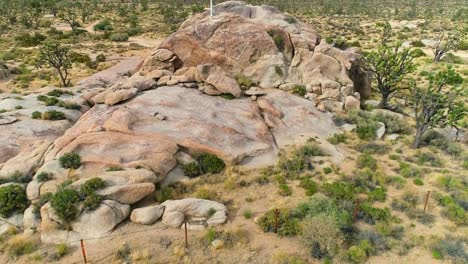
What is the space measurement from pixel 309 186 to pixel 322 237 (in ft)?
19.0

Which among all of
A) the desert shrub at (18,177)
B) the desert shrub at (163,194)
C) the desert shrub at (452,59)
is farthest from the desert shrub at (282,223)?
the desert shrub at (452,59)

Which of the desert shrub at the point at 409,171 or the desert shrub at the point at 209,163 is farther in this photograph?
the desert shrub at the point at 409,171

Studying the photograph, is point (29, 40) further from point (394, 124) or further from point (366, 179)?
point (366, 179)

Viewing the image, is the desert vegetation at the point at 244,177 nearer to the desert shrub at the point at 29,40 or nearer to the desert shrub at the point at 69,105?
the desert shrub at the point at 69,105

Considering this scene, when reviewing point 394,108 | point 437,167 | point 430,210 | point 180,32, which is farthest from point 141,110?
point 394,108

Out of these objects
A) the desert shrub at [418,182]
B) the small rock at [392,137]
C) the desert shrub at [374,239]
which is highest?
the small rock at [392,137]

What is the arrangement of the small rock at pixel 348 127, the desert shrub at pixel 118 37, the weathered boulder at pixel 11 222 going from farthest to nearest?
the desert shrub at pixel 118 37 → the small rock at pixel 348 127 → the weathered boulder at pixel 11 222

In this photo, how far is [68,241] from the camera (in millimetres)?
18125

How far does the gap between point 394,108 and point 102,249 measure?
33079 mm

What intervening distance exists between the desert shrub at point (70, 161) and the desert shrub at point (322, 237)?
48.3 ft

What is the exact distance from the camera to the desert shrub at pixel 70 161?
21.7m

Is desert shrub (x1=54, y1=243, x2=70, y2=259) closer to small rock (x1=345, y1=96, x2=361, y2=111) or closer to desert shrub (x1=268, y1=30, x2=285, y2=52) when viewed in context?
desert shrub (x1=268, y1=30, x2=285, y2=52)

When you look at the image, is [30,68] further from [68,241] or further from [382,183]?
[382,183]

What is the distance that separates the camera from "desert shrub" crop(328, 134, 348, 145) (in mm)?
30188
